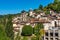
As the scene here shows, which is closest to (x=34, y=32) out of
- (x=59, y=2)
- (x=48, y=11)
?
(x=48, y=11)

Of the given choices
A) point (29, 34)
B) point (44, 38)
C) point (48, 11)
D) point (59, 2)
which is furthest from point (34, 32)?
point (59, 2)

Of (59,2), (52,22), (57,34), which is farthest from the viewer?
(59,2)

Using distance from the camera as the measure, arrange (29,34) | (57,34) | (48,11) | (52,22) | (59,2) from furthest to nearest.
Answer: (59,2) → (48,11) → (52,22) → (29,34) → (57,34)

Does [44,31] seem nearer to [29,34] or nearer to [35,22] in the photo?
[29,34]

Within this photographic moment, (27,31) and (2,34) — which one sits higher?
(2,34)

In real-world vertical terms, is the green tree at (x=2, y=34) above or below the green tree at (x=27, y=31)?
above

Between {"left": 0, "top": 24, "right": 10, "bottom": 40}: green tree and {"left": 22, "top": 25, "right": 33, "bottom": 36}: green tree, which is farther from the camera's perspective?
{"left": 22, "top": 25, "right": 33, "bottom": 36}: green tree

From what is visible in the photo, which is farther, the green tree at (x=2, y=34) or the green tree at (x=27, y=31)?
the green tree at (x=27, y=31)

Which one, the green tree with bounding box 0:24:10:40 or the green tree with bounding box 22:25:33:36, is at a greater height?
the green tree with bounding box 0:24:10:40

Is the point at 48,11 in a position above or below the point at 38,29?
above

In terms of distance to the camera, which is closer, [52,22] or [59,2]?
[52,22]

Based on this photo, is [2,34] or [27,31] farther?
[27,31]
